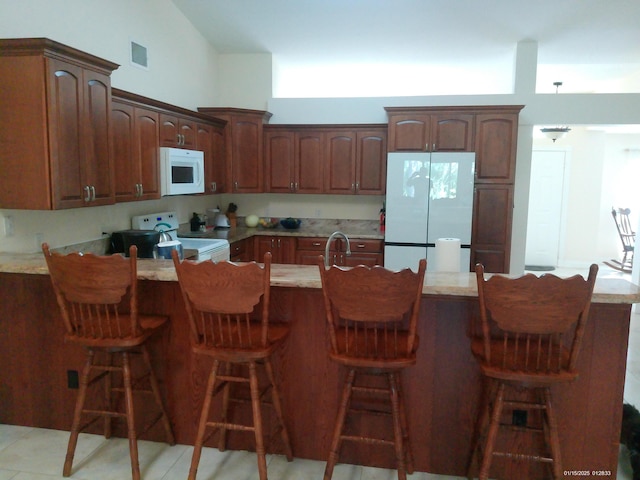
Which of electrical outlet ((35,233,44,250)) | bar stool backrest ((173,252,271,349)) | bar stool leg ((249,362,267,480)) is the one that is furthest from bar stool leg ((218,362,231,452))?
electrical outlet ((35,233,44,250))

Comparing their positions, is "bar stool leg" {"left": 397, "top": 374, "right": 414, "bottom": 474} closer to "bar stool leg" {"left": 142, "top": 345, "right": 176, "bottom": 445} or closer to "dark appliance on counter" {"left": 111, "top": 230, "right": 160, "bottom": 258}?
"bar stool leg" {"left": 142, "top": 345, "right": 176, "bottom": 445}

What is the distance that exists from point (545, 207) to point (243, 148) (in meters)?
5.33

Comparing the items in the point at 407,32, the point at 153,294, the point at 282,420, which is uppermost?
the point at 407,32

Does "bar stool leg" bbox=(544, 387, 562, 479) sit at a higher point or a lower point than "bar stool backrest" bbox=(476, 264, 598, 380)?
lower

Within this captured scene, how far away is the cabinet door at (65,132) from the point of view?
8.17 feet

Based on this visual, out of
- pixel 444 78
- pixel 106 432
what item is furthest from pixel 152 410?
pixel 444 78

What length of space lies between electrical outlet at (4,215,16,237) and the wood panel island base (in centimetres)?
25

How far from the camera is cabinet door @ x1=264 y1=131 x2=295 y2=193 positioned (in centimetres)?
530

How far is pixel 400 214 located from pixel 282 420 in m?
2.83

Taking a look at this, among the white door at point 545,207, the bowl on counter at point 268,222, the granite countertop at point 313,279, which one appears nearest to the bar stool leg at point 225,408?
the granite countertop at point 313,279

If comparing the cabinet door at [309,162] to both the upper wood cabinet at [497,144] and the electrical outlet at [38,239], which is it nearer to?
the upper wood cabinet at [497,144]

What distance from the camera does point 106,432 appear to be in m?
2.55

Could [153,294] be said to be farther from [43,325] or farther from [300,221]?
[300,221]

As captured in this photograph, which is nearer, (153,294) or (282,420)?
(282,420)
